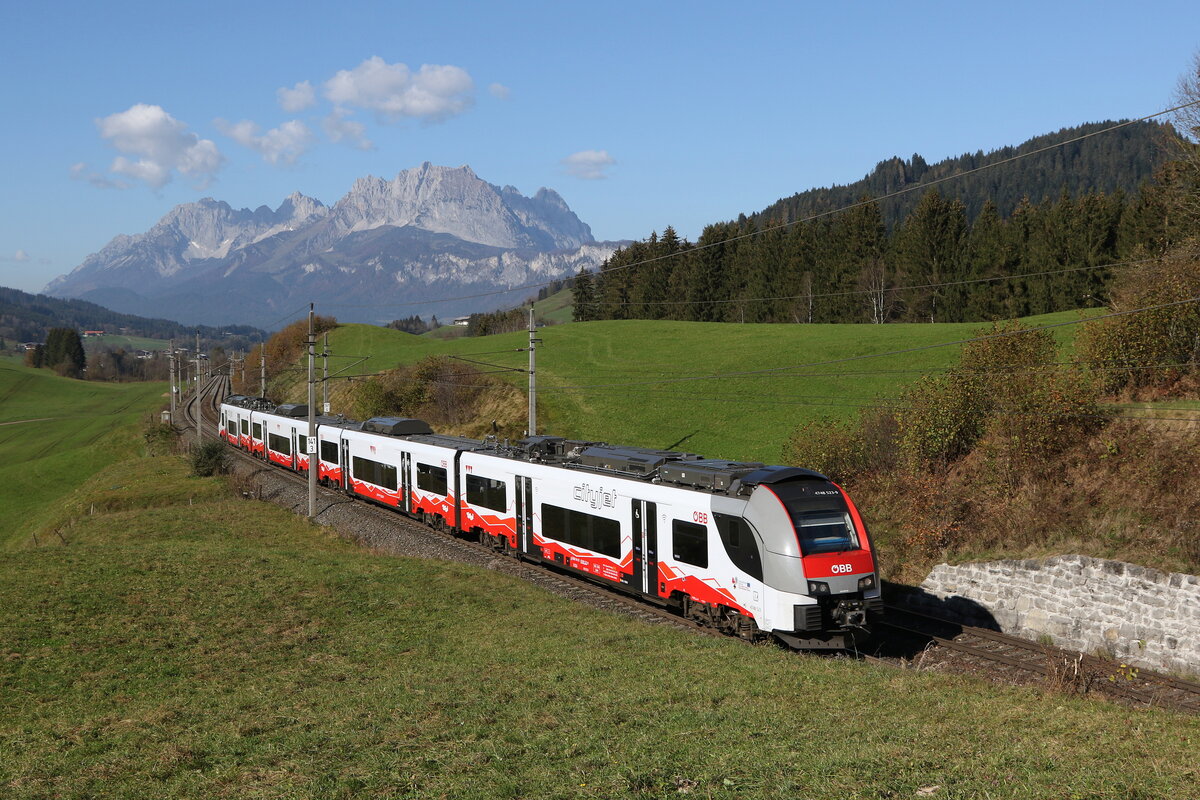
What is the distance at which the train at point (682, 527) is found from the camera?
17141 mm

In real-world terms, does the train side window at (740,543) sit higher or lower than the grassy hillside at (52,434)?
higher

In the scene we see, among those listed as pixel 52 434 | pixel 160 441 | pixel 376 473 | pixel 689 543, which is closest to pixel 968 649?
pixel 689 543

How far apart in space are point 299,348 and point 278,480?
64.6 meters

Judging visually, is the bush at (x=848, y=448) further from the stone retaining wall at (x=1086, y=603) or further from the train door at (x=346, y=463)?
the train door at (x=346, y=463)

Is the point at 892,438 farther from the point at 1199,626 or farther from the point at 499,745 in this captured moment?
the point at 499,745

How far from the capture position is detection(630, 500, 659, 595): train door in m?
20.6

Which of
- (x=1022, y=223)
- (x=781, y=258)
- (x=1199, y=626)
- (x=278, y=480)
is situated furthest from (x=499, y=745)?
(x=781, y=258)

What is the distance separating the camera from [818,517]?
691 inches

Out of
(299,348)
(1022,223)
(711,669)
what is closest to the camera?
(711,669)

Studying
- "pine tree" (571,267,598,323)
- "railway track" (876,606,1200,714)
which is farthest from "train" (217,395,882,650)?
"pine tree" (571,267,598,323)

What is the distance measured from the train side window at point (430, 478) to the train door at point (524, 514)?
619 cm

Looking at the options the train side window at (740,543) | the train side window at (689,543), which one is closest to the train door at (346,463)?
the train side window at (689,543)

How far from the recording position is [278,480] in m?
49.8

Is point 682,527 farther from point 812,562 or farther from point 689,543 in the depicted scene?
→ point 812,562
